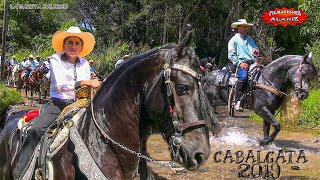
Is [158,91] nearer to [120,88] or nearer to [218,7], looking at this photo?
[120,88]

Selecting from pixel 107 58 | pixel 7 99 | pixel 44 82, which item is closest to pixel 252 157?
pixel 7 99

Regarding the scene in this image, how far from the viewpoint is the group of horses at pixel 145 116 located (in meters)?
2.72

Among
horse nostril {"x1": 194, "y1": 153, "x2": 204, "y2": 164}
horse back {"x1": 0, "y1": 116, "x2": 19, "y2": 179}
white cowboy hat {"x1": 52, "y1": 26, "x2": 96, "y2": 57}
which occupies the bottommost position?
horse back {"x1": 0, "y1": 116, "x2": 19, "y2": 179}

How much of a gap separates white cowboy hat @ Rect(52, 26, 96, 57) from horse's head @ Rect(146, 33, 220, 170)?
124 cm

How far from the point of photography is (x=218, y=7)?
30.8 m

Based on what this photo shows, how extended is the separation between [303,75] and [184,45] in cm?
670

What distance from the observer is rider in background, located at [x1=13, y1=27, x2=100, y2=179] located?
3.61 m

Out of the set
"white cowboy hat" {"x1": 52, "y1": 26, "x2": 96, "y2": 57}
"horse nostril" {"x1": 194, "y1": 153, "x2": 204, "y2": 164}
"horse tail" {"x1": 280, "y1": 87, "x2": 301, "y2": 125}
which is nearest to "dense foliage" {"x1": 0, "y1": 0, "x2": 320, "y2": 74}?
"horse tail" {"x1": 280, "y1": 87, "x2": 301, "y2": 125}

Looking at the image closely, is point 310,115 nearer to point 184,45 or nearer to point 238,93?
point 238,93

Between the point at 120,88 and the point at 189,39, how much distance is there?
2.16ft

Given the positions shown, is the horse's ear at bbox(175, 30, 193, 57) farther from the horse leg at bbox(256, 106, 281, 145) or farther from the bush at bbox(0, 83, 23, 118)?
the bush at bbox(0, 83, 23, 118)

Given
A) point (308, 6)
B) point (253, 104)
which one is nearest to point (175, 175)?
point (253, 104)

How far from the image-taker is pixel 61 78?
142 inches

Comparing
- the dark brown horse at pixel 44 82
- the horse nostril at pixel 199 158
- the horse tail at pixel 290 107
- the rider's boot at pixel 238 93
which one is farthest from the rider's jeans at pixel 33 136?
the dark brown horse at pixel 44 82
